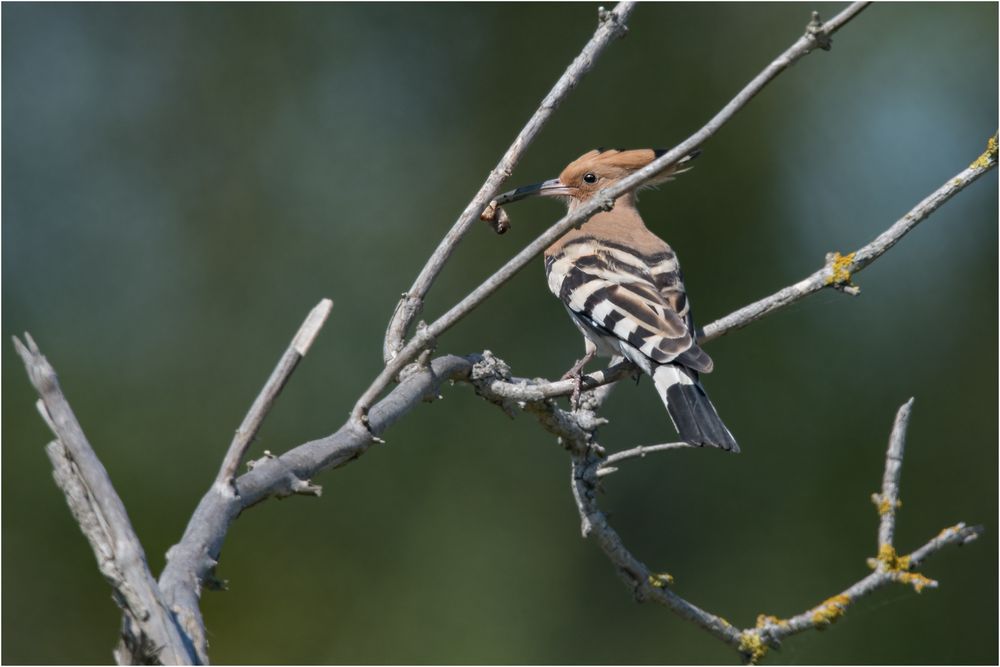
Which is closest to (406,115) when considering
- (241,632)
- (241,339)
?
(241,339)

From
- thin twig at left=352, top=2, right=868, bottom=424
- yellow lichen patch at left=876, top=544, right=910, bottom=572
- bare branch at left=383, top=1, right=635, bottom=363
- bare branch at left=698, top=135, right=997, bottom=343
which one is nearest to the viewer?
thin twig at left=352, top=2, right=868, bottom=424

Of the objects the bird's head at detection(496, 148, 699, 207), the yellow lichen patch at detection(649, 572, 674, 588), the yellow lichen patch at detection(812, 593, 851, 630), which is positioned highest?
the bird's head at detection(496, 148, 699, 207)

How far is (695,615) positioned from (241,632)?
282 cm

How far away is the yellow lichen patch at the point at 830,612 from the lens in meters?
2.02

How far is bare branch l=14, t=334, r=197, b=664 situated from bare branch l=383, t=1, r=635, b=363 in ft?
2.46

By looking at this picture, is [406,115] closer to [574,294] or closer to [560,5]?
[560,5]

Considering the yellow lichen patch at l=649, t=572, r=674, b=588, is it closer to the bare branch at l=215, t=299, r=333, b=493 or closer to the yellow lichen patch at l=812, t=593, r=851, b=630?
→ the yellow lichen patch at l=812, t=593, r=851, b=630

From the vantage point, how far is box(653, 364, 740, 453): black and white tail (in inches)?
82.0

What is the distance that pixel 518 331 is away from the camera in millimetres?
5008

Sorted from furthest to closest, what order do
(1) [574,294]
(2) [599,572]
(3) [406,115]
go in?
1. (3) [406,115]
2. (2) [599,572]
3. (1) [574,294]

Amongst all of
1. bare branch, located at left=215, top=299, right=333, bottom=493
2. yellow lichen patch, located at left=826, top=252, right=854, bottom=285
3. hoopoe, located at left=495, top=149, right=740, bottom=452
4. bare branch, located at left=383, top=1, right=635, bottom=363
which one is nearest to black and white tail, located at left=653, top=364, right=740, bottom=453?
hoopoe, located at left=495, top=149, right=740, bottom=452

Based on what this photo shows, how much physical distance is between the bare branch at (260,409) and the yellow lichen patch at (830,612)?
3.84 feet

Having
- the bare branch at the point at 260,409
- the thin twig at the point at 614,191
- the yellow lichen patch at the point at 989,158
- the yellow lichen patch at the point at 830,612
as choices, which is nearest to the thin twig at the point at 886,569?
the yellow lichen patch at the point at 830,612

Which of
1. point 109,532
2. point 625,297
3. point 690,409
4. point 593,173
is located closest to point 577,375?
point 690,409
